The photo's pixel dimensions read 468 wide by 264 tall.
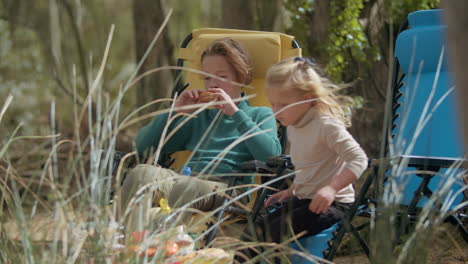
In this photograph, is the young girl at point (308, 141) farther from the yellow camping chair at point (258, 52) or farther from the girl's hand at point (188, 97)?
the yellow camping chair at point (258, 52)

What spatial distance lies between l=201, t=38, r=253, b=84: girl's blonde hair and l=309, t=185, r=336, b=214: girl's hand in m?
1.40

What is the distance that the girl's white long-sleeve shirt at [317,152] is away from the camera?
2.87m

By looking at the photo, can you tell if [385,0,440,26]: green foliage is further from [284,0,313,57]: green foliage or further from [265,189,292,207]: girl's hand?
[265,189,292,207]: girl's hand

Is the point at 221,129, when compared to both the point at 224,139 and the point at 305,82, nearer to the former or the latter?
the point at 224,139

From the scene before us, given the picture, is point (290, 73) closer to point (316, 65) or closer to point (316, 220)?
point (316, 65)

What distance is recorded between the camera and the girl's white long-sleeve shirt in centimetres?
287

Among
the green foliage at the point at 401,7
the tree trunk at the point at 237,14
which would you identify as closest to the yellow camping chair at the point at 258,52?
the green foliage at the point at 401,7

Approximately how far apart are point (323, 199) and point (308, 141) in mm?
399

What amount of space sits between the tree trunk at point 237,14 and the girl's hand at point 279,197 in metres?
4.36

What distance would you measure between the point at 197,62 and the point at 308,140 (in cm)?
167

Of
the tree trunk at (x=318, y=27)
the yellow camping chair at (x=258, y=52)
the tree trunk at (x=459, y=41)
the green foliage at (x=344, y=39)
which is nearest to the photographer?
the tree trunk at (x=459, y=41)

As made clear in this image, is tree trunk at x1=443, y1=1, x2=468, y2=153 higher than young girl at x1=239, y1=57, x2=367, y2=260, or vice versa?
tree trunk at x1=443, y1=1, x2=468, y2=153

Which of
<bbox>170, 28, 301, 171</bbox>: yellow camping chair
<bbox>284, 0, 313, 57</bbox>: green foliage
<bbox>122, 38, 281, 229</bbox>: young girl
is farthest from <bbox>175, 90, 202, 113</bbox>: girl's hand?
<bbox>284, 0, 313, 57</bbox>: green foliage

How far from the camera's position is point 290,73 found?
2959 millimetres
